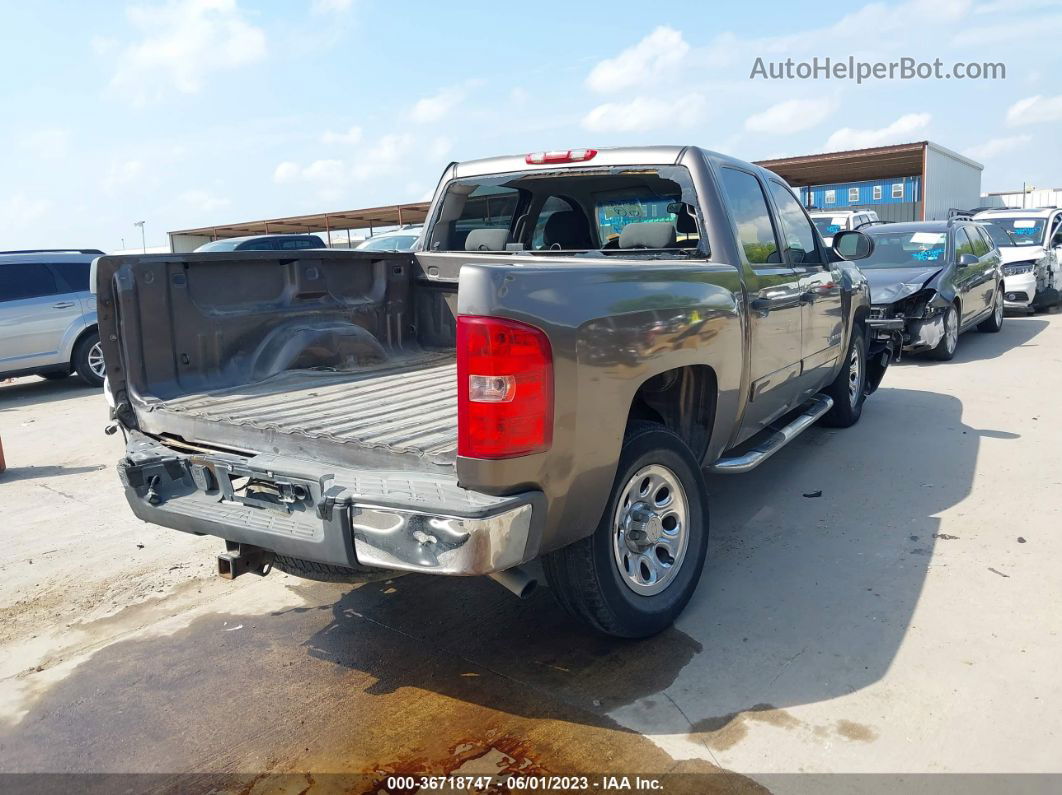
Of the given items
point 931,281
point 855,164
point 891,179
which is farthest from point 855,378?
point 891,179

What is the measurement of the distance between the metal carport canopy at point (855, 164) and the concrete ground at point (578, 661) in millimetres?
18061

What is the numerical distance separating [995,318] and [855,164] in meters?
14.4

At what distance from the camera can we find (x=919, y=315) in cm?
955

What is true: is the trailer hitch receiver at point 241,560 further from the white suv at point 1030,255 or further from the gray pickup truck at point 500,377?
the white suv at point 1030,255

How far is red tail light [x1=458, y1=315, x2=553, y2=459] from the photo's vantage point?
2.58 metres

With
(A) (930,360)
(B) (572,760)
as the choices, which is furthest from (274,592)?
(A) (930,360)

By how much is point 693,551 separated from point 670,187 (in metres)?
2.11

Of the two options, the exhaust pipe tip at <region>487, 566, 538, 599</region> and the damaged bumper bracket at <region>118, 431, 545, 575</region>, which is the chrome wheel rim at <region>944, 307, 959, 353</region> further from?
the damaged bumper bracket at <region>118, 431, 545, 575</region>

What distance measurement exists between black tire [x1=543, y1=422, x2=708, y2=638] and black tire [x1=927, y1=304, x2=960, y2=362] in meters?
7.50

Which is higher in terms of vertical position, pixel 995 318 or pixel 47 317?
pixel 47 317

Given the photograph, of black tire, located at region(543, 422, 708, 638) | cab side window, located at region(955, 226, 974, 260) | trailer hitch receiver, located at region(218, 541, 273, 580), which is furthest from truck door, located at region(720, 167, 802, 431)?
cab side window, located at region(955, 226, 974, 260)

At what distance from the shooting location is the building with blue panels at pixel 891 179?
2295 centimetres

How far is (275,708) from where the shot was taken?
Result: 10.3 feet

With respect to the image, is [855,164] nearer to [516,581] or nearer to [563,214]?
[563,214]
